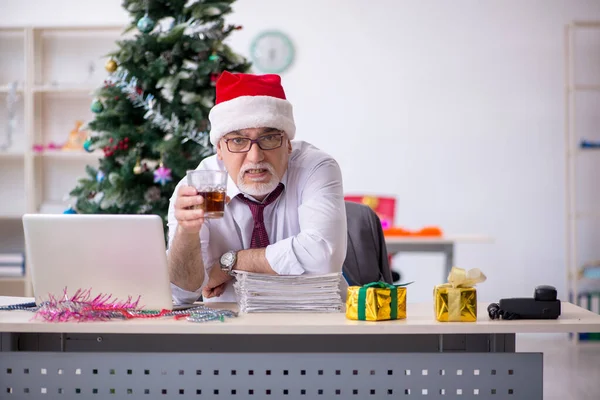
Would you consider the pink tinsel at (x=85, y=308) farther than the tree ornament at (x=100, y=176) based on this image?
No

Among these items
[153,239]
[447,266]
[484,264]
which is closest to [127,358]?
[153,239]

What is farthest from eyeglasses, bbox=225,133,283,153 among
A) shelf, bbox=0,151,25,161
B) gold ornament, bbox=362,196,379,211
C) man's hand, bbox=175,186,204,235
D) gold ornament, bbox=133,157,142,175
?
shelf, bbox=0,151,25,161

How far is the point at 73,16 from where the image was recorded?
582 centimetres

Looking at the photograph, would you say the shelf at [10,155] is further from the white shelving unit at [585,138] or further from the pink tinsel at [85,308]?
the white shelving unit at [585,138]

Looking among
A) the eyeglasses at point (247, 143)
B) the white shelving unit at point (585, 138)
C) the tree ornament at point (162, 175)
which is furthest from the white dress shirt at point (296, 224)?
the white shelving unit at point (585, 138)

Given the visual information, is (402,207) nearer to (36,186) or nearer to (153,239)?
(36,186)

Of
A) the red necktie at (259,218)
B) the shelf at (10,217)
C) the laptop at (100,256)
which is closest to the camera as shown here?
the laptop at (100,256)

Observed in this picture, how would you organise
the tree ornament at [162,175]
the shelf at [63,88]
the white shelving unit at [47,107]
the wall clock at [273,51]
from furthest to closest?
the wall clock at [273,51]
the white shelving unit at [47,107]
the shelf at [63,88]
the tree ornament at [162,175]

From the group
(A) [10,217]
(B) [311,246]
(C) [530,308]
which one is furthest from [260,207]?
(A) [10,217]

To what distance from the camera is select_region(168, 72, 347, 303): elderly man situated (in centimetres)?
209

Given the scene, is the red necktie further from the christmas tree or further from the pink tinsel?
the christmas tree

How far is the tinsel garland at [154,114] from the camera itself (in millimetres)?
3439

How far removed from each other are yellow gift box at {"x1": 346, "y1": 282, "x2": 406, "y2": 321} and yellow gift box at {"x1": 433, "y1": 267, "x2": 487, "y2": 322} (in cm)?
9

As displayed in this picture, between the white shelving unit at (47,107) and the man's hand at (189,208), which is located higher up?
the white shelving unit at (47,107)
